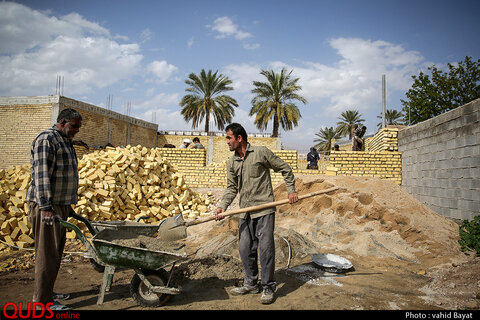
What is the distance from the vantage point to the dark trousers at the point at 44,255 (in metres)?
2.65

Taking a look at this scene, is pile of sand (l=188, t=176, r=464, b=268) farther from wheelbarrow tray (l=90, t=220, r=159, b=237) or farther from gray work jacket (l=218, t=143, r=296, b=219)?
gray work jacket (l=218, t=143, r=296, b=219)

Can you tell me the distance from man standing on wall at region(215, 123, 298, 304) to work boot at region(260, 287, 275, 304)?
0.05 m

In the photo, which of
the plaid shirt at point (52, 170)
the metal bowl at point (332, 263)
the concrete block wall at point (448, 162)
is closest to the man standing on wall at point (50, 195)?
the plaid shirt at point (52, 170)

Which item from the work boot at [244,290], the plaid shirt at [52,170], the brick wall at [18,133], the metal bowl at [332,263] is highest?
the brick wall at [18,133]

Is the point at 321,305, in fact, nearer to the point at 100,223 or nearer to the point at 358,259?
the point at 358,259

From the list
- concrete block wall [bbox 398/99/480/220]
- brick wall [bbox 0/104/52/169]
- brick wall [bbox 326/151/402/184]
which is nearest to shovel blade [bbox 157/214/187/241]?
concrete block wall [bbox 398/99/480/220]

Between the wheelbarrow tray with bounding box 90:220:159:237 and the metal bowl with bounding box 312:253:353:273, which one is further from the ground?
the wheelbarrow tray with bounding box 90:220:159:237

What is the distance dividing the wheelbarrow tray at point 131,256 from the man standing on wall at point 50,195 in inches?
16.3

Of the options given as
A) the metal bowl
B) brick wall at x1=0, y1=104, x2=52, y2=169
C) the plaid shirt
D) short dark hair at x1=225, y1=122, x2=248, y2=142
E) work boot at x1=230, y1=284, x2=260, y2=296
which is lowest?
work boot at x1=230, y1=284, x2=260, y2=296

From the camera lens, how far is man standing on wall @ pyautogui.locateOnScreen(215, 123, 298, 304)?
315cm

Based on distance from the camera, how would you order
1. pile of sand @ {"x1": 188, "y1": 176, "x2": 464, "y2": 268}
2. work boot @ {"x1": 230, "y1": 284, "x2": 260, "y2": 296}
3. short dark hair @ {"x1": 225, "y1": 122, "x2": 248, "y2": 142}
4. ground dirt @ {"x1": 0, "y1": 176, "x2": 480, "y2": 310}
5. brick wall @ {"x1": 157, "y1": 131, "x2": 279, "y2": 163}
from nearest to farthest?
ground dirt @ {"x1": 0, "y1": 176, "x2": 480, "y2": 310} < work boot @ {"x1": 230, "y1": 284, "x2": 260, "y2": 296} < short dark hair @ {"x1": 225, "y1": 122, "x2": 248, "y2": 142} < pile of sand @ {"x1": 188, "y1": 176, "x2": 464, "y2": 268} < brick wall @ {"x1": 157, "y1": 131, "x2": 279, "y2": 163}

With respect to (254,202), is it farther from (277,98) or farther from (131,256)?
(277,98)

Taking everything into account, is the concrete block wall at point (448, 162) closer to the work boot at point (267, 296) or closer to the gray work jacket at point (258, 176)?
the gray work jacket at point (258, 176)

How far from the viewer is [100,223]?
136 inches
